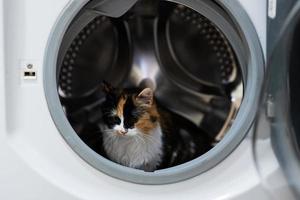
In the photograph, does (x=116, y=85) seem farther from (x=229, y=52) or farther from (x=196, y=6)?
(x=196, y=6)

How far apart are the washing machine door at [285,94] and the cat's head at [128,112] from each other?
1.32ft

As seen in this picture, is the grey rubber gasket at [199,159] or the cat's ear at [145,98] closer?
the grey rubber gasket at [199,159]

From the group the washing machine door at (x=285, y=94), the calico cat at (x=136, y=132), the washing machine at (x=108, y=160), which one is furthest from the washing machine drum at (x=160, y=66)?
the washing machine door at (x=285, y=94)

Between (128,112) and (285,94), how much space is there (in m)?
0.47

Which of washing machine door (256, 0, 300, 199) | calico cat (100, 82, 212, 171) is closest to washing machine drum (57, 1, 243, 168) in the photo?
calico cat (100, 82, 212, 171)

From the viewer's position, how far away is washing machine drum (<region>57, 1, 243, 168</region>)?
1618 mm

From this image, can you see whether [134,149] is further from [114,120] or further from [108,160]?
[108,160]

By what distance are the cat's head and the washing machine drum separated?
A: 150mm

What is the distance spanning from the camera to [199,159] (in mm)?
1196

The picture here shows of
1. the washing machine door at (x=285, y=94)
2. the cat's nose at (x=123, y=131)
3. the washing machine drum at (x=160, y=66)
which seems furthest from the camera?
the washing machine drum at (x=160, y=66)

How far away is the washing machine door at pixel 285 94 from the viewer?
3.53 feet

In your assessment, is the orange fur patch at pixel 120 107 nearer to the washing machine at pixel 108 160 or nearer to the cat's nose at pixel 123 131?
the cat's nose at pixel 123 131

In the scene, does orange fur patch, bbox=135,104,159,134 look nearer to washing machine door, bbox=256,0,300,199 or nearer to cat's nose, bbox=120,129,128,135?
cat's nose, bbox=120,129,128,135

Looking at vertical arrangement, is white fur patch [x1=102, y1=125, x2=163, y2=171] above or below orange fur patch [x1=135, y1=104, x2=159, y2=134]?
below
